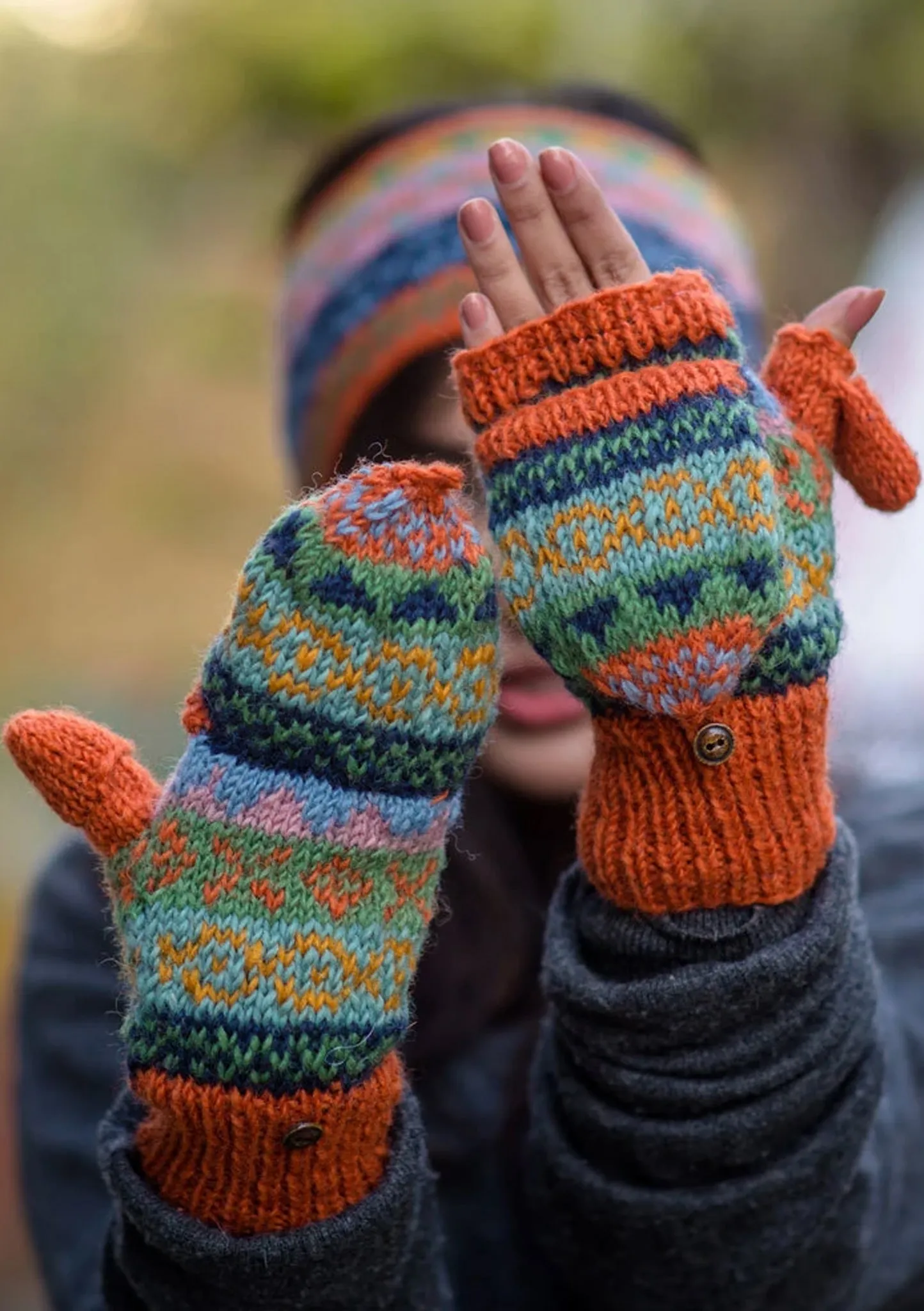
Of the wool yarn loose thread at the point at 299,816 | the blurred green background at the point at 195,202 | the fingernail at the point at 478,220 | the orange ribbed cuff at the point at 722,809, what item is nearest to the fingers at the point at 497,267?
the fingernail at the point at 478,220

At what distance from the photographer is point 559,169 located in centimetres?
58

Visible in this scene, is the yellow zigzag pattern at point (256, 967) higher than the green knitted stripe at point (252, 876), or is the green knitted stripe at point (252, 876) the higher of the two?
the green knitted stripe at point (252, 876)

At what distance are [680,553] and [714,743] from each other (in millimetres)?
97

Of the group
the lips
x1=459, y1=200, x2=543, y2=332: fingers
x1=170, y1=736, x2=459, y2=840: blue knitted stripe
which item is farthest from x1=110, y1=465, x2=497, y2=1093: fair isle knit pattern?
the lips

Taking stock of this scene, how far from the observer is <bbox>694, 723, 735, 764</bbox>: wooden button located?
561 mm

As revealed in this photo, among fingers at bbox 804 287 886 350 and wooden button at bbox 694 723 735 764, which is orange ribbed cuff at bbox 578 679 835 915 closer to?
wooden button at bbox 694 723 735 764

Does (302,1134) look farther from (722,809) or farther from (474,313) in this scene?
Result: (474,313)

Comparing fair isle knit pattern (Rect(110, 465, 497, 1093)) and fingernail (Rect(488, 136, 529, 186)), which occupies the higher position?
fingernail (Rect(488, 136, 529, 186))

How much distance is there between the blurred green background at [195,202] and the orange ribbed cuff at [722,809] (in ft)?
6.73

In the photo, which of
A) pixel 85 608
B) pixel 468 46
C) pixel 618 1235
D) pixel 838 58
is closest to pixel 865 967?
pixel 618 1235

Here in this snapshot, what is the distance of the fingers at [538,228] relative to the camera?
0.58 metres

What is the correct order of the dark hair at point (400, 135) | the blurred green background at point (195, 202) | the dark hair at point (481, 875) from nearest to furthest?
the dark hair at point (481, 875) < the dark hair at point (400, 135) < the blurred green background at point (195, 202)

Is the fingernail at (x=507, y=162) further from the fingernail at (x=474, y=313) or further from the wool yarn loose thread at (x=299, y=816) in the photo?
the wool yarn loose thread at (x=299, y=816)

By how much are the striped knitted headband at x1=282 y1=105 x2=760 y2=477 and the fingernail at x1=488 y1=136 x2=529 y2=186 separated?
39 centimetres
